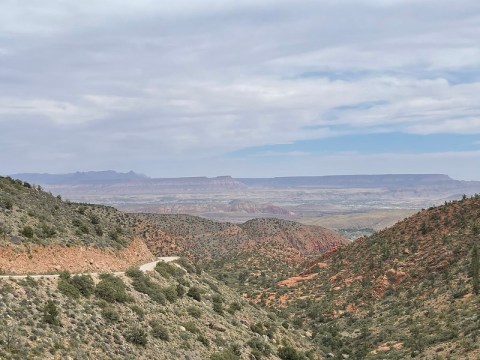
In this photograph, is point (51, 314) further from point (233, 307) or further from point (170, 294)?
point (233, 307)

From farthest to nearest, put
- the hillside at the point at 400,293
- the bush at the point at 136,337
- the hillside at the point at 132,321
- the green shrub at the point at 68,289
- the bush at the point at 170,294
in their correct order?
the hillside at the point at 400,293 → the bush at the point at 170,294 → the green shrub at the point at 68,289 → the bush at the point at 136,337 → the hillside at the point at 132,321

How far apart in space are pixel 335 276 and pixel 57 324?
5602 centimetres

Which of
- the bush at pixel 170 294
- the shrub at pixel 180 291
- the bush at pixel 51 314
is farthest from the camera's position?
the shrub at pixel 180 291

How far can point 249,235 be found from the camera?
139250mm

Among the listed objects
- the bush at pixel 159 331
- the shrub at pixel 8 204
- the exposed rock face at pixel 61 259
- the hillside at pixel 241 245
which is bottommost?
the hillside at pixel 241 245

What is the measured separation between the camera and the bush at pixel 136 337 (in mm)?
26781

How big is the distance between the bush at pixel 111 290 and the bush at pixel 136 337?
307cm

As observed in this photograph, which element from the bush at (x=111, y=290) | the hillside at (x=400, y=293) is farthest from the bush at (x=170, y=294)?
the hillside at (x=400, y=293)

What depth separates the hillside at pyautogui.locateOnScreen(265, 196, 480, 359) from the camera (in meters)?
42.9

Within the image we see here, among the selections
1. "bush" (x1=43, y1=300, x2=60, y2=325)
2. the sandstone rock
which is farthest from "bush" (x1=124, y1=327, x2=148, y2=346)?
the sandstone rock

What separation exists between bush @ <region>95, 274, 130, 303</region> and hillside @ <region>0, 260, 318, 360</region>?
0.06m

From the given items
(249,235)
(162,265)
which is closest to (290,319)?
(162,265)

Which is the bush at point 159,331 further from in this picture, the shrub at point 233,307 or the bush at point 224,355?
the shrub at point 233,307

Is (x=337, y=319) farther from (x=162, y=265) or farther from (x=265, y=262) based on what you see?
(x=265, y=262)
